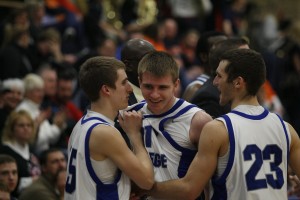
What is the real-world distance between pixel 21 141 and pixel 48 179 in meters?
0.92

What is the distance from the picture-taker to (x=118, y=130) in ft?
20.6

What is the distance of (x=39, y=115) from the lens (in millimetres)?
11156

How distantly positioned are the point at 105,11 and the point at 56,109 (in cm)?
545

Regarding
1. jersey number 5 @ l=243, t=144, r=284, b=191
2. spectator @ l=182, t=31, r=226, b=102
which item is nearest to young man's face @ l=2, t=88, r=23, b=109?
spectator @ l=182, t=31, r=226, b=102

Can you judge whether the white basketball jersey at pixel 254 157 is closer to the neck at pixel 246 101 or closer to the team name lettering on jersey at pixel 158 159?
the neck at pixel 246 101

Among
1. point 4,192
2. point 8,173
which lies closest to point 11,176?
point 8,173

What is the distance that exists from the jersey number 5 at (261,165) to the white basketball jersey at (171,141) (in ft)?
1.41

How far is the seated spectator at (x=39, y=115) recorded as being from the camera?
1104 centimetres

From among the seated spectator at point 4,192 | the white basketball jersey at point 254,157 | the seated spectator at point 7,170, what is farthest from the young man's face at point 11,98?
the white basketball jersey at point 254,157

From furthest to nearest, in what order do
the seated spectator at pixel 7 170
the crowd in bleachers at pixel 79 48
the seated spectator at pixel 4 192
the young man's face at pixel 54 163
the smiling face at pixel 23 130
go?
1. the crowd in bleachers at pixel 79 48
2. the smiling face at pixel 23 130
3. the young man's face at pixel 54 163
4. the seated spectator at pixel 7 170
5. the seated spectator at pixel 4 192

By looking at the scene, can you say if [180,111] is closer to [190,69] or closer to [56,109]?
[56,109]

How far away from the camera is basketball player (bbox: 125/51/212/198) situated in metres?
6.16

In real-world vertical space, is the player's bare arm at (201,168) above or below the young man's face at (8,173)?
above

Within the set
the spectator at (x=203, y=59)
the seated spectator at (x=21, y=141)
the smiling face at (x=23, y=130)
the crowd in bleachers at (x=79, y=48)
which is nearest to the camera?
the spectator at (x=203, y=59)
